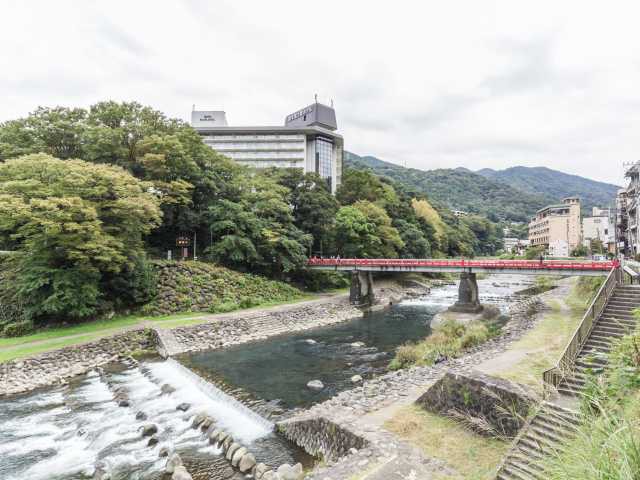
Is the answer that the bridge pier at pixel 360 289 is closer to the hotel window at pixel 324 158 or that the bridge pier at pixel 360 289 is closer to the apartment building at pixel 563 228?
the hotel window at pixel 324 158

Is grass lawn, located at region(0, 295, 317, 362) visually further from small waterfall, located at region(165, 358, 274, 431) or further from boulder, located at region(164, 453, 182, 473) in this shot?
boulder, located at region(164, 453, 182, 473)

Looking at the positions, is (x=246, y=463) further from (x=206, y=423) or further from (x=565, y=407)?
(x=565, y=407)

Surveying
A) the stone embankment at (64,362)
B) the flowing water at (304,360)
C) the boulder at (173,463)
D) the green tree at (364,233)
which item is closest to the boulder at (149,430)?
the boulder at (173,463)

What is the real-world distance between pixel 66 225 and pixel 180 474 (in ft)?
56.4

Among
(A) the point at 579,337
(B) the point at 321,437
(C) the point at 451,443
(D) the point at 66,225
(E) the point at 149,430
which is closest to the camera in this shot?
(C) the point at 451,443

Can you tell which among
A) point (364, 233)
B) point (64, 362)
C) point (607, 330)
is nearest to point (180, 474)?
point (64, 362)

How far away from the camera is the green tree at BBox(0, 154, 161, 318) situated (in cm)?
2073

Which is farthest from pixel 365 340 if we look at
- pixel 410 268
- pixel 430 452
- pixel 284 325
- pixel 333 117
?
pixel 333 117

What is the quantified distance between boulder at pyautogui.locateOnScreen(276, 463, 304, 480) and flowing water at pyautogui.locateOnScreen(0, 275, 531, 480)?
2.59ft

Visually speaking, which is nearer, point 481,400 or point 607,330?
point 481,400

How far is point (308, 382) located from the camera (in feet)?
53.3

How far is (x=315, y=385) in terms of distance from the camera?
1567cm

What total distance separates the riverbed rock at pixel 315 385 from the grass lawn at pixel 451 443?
521 cm

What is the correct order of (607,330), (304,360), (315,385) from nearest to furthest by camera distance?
(607,330) → (315,385) → (304,360)
